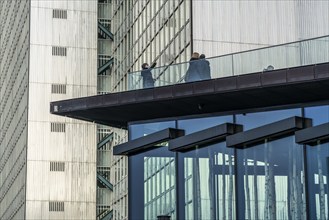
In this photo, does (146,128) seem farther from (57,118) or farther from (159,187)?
(57,118)

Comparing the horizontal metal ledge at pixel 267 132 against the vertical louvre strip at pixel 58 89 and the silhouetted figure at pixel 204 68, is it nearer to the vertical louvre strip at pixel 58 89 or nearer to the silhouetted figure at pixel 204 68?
the silhouetted figure at pixel 204 68

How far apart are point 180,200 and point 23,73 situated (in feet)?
215

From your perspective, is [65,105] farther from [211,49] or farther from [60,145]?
[60,145]

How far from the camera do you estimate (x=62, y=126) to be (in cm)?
9781

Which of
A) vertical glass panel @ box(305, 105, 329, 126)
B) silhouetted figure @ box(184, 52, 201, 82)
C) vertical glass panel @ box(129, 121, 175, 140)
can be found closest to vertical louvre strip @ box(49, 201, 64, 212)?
vertical glass panel @ box(129, 121, 175, 140)

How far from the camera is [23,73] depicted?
102750mm

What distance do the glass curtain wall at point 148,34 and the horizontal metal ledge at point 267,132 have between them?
23.5 metres

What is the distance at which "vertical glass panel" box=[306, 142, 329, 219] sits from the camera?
3484 cm

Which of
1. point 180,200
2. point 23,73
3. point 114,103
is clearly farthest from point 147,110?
point 23,73

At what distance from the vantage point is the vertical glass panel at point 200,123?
127 feet

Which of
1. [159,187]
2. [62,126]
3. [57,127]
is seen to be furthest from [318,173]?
[62,126]

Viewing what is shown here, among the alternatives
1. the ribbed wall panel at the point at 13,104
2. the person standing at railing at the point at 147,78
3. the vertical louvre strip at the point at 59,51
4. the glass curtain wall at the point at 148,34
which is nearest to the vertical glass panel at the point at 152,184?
the person standing at railing at the point at 147,78

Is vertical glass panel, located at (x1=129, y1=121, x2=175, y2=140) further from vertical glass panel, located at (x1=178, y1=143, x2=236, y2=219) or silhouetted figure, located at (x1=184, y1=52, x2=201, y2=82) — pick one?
silhouetted figure, located at (x1=184, y1=52, x2=201, y2=82)

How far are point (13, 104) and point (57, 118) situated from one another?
15965mm
